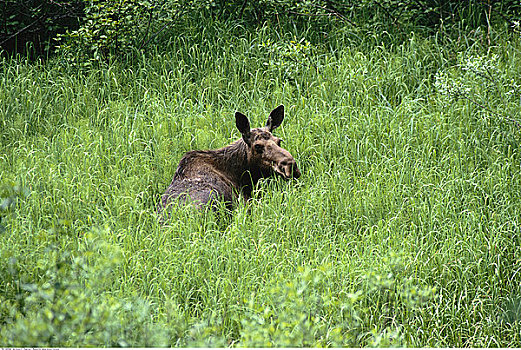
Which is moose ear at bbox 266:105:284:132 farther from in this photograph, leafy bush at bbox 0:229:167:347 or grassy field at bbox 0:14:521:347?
leafy bush at bbox 0:229:167:347

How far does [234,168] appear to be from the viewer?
6898mm

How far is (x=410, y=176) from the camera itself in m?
6.63

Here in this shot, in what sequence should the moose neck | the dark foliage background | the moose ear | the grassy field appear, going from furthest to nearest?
the dark foliage background, the moose ear, the moose neck, the grassy field

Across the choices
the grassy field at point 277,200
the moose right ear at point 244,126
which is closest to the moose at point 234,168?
the moose right ear at point 244,126

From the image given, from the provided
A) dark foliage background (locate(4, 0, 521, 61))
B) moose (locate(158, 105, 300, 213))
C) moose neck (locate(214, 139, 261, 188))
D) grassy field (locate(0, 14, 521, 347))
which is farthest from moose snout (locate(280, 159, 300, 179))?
dark foliage background (locate(4, 0, 521, 61))

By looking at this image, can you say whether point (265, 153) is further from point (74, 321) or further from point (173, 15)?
point (173, 15)

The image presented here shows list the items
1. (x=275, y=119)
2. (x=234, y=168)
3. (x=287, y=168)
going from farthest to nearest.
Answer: (x=275, y=119) < (x=234, y=168) < (x=287, y=168)

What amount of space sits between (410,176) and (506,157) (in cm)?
130

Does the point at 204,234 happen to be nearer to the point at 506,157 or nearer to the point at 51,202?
the point at 51,202

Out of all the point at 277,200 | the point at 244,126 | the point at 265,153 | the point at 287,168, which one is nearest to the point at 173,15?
the point at 244,126

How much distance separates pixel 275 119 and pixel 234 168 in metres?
0.85

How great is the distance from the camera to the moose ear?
7184 mm

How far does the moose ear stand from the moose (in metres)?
0.01

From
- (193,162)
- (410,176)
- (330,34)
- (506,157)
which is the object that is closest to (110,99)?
(193,162)
